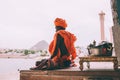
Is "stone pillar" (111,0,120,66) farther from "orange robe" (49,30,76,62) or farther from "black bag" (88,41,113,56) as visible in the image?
"orange robe" (49,30,76,62)

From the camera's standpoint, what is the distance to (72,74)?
5.28 meters

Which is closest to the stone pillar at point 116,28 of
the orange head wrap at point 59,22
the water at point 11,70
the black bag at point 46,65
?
the orange head wrap at point 59,22

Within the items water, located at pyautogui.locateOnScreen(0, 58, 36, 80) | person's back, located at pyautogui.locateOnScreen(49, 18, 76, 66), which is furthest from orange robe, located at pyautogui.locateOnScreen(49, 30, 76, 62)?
water, located at pyautogui.locateOnScreen(0, 58, 36, 80)

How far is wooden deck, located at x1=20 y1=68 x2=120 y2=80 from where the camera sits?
195 inches

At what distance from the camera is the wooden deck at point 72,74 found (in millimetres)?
4957

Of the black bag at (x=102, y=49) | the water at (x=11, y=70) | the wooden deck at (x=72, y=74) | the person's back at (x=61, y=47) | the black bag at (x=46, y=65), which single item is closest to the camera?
the wooden deck at (x=72, y=74)

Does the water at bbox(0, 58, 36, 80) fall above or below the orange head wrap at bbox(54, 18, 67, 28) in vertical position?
below

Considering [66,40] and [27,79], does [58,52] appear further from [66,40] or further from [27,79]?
[27,79]

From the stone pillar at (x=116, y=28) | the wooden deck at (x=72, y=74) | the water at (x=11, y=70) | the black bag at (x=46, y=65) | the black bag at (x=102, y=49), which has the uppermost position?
the stone pillar at (x=116, y=28)

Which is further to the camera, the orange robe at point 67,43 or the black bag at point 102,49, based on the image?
the orange robe at point 67,43

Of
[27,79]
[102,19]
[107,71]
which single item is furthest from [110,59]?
[102,19]

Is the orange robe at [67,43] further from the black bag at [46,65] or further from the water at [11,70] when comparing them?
→ the water at [11,70]

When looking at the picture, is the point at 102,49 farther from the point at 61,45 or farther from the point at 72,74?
the point at 61,45

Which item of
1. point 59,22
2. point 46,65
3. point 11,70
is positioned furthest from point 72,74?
point 11,70
